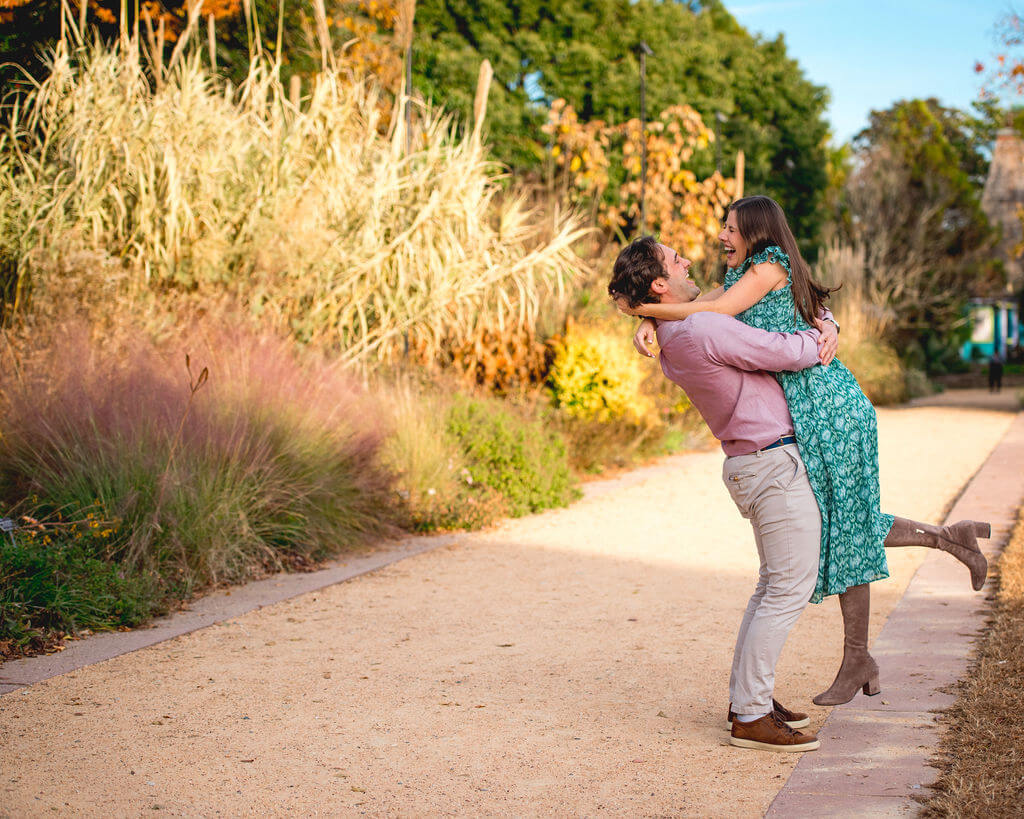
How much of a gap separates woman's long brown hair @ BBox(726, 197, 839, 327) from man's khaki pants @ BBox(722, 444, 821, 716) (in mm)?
468

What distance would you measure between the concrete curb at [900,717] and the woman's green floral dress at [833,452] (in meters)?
0.52

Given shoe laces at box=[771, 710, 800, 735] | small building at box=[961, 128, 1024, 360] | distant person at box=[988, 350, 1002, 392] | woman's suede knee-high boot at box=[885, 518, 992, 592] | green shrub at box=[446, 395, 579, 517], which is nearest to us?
shoe laces at box=[771, 710, 800, 735]

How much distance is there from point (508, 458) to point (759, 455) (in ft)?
17.7

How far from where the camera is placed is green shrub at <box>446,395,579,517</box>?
8.75 metres

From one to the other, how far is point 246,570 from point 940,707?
3741 mm

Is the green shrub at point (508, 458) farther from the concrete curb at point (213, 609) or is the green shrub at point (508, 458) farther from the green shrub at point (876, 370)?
the green shrub at point (876, 370)

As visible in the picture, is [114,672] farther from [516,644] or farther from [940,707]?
[940,707]

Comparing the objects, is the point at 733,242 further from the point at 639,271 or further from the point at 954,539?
the point at 954,539

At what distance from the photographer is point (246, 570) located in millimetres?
6273

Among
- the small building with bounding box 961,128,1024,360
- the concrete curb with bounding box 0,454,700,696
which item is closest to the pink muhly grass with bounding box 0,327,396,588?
the concrete curb with bounding box 0,454,700,696

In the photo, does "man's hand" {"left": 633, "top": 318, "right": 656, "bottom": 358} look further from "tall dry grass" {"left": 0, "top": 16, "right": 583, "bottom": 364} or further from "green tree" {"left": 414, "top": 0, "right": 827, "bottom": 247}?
"green tree" {"left": 414, "top": 0, "right": 827, "bottom": 247}

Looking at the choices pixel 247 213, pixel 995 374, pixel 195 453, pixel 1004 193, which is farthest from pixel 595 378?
pixel 1004 193

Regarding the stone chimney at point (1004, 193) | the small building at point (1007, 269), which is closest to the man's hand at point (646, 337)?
the small building at point (1007, 269)

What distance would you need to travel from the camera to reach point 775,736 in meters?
3.63
